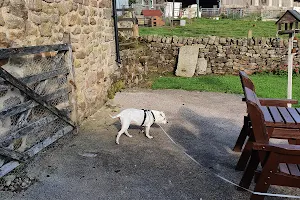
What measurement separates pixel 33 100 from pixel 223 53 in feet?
29.2

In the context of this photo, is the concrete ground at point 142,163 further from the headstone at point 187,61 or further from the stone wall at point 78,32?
the headstone at point 187,61

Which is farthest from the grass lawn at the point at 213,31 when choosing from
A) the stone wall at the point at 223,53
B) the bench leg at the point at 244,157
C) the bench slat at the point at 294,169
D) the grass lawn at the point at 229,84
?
the bench slat at the point at 294,169

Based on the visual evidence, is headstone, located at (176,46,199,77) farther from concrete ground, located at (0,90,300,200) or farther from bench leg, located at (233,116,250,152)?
bench leg, located at (233,116,250,152)

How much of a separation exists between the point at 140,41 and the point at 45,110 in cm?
Answer: 779

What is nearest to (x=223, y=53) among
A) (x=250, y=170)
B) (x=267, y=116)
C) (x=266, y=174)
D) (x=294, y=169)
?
Answer: (x=267, y=116)

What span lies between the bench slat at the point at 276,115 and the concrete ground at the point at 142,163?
0.77 meters

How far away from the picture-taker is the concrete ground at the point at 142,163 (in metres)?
3.64

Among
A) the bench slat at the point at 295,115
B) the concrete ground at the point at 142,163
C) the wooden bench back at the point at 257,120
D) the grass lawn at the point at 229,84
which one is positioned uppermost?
the wooden bench back at the point at 257,120

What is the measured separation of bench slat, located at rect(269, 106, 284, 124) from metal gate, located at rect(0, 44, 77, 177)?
9.69 ft

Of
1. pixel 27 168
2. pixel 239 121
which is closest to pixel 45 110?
pixel 27 168

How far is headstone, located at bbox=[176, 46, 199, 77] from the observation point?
456 inches

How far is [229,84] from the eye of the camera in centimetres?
1012

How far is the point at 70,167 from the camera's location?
4.22 m

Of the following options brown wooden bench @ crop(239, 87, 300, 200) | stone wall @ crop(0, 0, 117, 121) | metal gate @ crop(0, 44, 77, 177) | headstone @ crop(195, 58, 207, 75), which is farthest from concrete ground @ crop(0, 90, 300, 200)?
headstone @ crop(195, 58, 207, 75)
